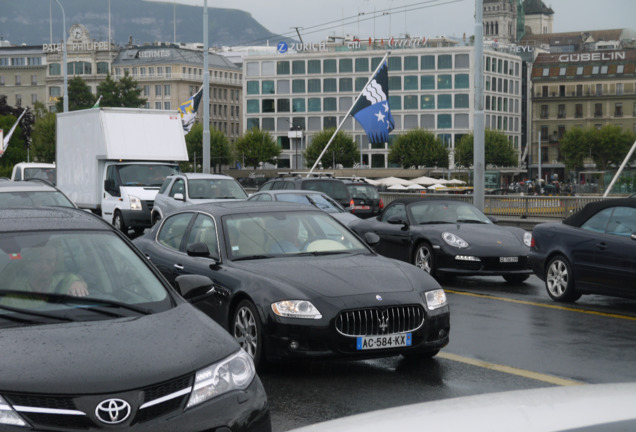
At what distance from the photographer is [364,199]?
31.9 m

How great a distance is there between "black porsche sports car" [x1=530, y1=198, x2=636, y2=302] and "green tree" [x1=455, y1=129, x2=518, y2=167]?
116 m

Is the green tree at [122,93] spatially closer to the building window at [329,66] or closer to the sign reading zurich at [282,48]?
the sign reading zurich at [282,48]

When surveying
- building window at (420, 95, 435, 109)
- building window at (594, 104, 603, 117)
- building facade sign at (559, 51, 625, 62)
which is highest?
building facade sign at (559, 51, 625, 62)

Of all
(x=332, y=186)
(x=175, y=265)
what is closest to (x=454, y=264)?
(x=175, y=265)

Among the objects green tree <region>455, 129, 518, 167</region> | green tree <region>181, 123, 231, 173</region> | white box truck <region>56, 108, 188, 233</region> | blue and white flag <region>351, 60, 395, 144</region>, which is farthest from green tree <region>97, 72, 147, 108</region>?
white box truck <region>56, 108, 188, 233</region>

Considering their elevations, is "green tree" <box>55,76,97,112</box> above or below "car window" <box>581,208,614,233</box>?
above

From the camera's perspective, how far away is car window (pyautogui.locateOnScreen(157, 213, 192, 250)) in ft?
33.6

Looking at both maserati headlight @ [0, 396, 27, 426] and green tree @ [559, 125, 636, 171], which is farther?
green tree @ [559, 125, 636, 171]

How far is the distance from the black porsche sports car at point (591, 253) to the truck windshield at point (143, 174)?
1676cm

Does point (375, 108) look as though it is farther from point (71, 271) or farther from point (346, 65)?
point (346, 65)

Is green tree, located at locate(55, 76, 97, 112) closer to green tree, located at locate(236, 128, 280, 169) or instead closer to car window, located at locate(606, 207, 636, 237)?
green tree, located at locate(236, 128, 280, 169)

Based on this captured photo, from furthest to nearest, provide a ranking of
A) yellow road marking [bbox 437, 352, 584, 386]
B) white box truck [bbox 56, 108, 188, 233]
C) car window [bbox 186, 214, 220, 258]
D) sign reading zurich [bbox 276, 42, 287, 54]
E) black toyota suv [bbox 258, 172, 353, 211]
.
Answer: sign reading zurich [bbox 276, 42, 287, 54]
white box truck [bbox 56, 108, 188, 233]
black toyota suv [bbox 258, 172, 353, 211]
car window [bbox 186, 214, 220, 258]
yellow road marking [bbox 437, 352, 584, 386]

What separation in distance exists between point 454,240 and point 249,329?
7.62 meters

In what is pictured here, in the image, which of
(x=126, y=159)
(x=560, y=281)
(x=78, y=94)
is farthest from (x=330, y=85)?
(x=560, y=281)
